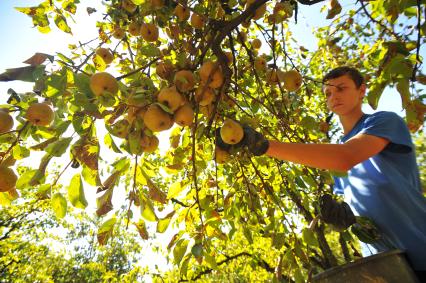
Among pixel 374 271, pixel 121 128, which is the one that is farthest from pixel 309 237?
pixel 121 128

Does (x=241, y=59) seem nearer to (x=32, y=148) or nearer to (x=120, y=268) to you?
(x=32, y=148)

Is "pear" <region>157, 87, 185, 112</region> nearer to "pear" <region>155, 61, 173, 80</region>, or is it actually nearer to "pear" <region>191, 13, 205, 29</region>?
"pear" <region>155, 61, 173, 80</region>

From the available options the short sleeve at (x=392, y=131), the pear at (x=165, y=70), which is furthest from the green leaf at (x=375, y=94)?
the pear at (x=165, y=70)

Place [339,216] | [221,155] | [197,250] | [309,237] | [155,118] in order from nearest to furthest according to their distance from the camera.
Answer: [155,118] < [197,250] < [339,216] < [309,237] < [221,155]

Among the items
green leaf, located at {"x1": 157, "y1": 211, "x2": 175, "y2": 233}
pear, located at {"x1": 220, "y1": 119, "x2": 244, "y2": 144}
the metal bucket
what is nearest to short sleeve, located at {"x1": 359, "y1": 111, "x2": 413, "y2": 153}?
the metal bucket

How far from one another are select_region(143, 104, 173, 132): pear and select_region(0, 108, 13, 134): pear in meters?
0.56

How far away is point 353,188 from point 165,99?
4.85 feet

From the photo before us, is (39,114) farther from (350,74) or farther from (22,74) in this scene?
(350,74)

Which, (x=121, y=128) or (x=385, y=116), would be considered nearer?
(x=121, y=128)

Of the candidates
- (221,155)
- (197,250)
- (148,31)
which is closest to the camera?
(197,250)

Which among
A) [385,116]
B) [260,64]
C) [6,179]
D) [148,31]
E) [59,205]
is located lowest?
[59,205]

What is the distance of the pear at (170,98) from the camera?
124 centimetres

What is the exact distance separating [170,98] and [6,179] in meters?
0.81

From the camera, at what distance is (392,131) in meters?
1.63
